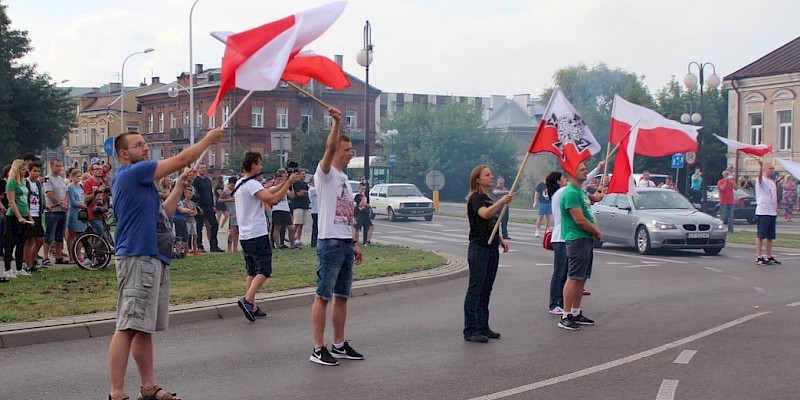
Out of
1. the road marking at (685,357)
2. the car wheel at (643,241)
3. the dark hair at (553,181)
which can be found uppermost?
the dark hair at (553,181)

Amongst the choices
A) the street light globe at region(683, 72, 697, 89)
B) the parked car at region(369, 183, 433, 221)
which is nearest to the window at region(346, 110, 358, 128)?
the parked car at region(369, 183, 433, 221)

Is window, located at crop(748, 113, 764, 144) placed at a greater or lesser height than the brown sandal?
greater

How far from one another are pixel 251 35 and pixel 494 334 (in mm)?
3931

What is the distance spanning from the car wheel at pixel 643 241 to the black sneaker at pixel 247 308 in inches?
491

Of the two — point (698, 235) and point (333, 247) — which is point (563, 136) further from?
point (698, 235)

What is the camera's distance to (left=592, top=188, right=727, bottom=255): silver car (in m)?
21.3

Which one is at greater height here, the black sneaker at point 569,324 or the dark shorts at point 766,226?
the dark shorts at point 766,226

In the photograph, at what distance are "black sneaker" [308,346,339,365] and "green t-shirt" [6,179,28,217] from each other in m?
7.72

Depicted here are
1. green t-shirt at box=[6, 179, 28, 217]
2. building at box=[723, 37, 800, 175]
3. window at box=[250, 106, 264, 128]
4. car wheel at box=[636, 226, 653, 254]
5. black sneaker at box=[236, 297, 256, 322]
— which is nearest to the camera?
black sneaker at box=[236, 297, 256, 322]

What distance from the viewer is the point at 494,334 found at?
993 centimetres

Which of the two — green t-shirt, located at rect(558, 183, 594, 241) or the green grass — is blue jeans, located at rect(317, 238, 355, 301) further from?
the green grass

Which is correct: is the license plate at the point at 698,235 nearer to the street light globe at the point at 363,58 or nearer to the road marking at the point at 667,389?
the road marking at the point at 667,389

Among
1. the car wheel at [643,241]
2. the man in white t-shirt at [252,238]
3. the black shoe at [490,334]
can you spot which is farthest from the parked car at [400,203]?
the black shoe at [490,334]

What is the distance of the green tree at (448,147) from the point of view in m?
72.6
